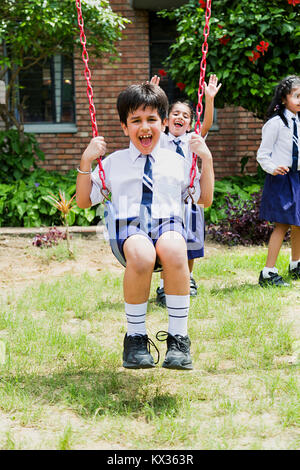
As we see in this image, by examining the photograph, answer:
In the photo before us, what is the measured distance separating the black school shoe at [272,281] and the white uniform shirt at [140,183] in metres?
2.02

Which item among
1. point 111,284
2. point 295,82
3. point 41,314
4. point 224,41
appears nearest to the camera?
point 41,314

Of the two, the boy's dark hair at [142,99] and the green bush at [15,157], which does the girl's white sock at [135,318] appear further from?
the green bush at [15,157]

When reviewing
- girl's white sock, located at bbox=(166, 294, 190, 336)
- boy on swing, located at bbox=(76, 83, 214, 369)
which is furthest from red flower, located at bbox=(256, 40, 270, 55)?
girl's white sock, located at bbox=(166, 294, 190, 336)

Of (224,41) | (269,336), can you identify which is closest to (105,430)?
(269,336)

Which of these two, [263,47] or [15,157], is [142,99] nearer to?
[263,47]

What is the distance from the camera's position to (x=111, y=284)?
4910mm

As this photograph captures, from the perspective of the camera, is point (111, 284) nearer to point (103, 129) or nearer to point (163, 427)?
point (163, 427)

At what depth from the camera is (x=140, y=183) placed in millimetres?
2705

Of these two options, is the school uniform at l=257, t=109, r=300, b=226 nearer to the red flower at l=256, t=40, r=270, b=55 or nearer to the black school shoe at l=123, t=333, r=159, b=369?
the red flower at l=256, t=40, r=270, b=55

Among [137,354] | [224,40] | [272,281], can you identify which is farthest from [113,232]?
[224,40]

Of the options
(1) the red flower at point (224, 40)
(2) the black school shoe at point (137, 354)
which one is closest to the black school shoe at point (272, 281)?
(2) the black school shoe at point (137, 354)

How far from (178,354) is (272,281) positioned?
230 centimetres

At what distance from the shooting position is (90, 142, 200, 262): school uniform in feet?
8.77
